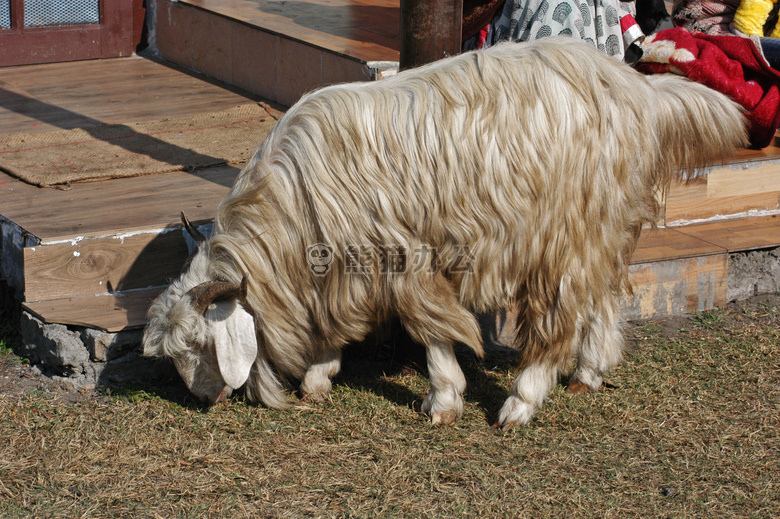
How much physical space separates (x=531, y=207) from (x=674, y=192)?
78.1 inches

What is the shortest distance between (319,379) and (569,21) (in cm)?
242

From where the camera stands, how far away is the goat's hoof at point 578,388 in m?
4.12

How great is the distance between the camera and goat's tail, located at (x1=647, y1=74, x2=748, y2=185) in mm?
3773

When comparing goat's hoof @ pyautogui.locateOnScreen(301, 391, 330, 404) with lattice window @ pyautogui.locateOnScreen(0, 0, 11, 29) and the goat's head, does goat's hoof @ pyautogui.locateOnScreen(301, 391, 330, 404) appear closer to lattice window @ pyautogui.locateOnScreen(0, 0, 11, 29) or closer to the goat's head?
the goat's head

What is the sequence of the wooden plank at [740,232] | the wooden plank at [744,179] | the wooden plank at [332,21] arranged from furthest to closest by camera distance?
the wooden plank at [332,21] → the wooden plank at [744,179] → the wooden plank at [740,232]

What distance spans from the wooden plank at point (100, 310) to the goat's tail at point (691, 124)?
2.60 m

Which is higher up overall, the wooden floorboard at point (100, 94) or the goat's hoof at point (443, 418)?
the wooden floorboard at point (100, 94)

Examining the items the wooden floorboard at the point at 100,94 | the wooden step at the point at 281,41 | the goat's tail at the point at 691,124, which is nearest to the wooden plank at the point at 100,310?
the wooden floorboard at the point at 100,94

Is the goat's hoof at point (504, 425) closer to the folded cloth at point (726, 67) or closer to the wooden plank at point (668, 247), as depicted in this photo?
the wooden plank at point (668, 247)

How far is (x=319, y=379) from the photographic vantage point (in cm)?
413

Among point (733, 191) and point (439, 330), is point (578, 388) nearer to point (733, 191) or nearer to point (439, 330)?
point (439, 330)

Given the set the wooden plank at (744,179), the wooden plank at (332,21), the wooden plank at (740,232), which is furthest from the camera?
the wooden plank at (332,21)

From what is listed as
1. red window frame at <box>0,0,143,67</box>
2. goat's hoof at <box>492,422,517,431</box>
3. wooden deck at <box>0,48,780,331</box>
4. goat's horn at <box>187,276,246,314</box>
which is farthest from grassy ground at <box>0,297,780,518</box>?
red window frame at <box>0,0,143,67</box>

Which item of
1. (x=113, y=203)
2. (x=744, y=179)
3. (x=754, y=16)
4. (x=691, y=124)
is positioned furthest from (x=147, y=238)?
(x=754, y=16)
